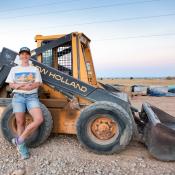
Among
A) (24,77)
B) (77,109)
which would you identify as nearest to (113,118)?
(77,109)

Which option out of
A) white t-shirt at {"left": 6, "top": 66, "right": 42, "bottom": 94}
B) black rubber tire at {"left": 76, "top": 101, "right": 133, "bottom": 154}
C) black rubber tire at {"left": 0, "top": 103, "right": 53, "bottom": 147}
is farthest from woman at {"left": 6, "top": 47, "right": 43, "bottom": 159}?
black rubber tire at {"left": 76, "top": 101, "right": 133, "bottom": 154}

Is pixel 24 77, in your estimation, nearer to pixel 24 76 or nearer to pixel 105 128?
pixel 24 76

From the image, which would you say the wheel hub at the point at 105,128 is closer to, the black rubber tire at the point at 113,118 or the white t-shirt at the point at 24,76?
the black rubber tire at the point at 113,118

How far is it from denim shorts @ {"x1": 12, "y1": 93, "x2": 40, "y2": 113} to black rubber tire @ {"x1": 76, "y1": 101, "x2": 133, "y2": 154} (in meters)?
0.82

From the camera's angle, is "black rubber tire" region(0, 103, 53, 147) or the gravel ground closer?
the gravel ground

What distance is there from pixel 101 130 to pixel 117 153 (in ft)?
1.57

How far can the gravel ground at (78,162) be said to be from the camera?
172 inches

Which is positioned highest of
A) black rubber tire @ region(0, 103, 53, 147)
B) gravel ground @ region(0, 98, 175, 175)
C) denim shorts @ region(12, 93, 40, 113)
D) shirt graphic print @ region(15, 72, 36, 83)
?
shirt graphic print @ region(15, 72, 36, 83)

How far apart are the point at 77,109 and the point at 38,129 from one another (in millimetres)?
786

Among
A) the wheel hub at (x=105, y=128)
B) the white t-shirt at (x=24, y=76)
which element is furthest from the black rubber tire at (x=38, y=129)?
the wheel hub at (x=105, y=128)

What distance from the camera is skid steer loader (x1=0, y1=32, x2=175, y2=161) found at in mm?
5008

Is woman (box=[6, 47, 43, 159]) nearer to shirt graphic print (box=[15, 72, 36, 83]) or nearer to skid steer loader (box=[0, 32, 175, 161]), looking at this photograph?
shirt graphic print (box=[15, 72, 36, 83])

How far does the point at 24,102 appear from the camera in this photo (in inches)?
198

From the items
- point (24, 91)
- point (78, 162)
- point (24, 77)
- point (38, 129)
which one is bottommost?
point (78, 162)
